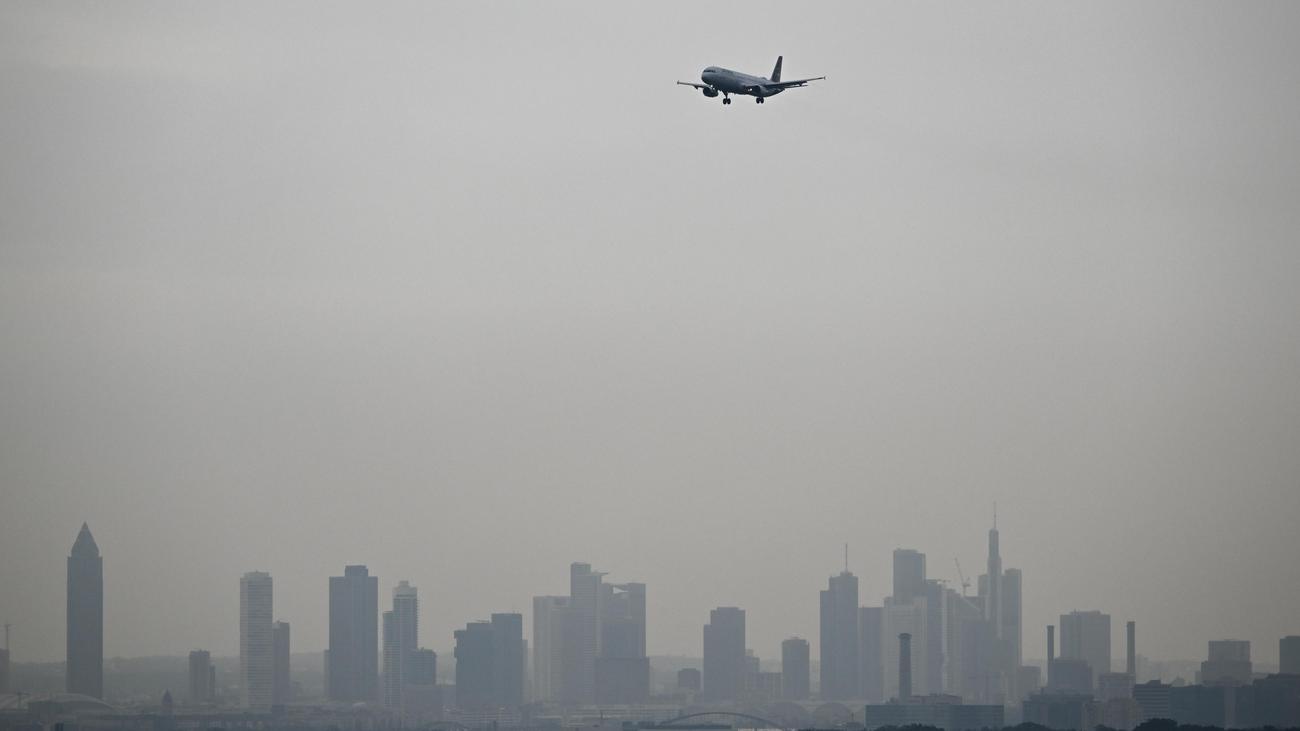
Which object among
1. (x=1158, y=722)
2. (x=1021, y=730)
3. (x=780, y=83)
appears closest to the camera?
(x=780, y=83)

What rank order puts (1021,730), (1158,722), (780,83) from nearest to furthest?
(780,83) → (1158,722) → (1021,730)

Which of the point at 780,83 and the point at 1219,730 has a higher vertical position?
the point at 780,83

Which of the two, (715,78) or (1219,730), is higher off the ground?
(715,78)

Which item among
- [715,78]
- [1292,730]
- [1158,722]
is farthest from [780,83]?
[1292,730]

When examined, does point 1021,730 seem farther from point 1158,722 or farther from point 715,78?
point 715,78

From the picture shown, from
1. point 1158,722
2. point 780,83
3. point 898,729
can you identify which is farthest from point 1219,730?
point 780,83

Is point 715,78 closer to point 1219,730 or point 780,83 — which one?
point 780,83

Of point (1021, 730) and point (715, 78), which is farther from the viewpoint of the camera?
point (1021, 730)

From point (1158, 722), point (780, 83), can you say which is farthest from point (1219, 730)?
point (780, 83)

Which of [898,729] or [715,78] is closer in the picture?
[715,78]
